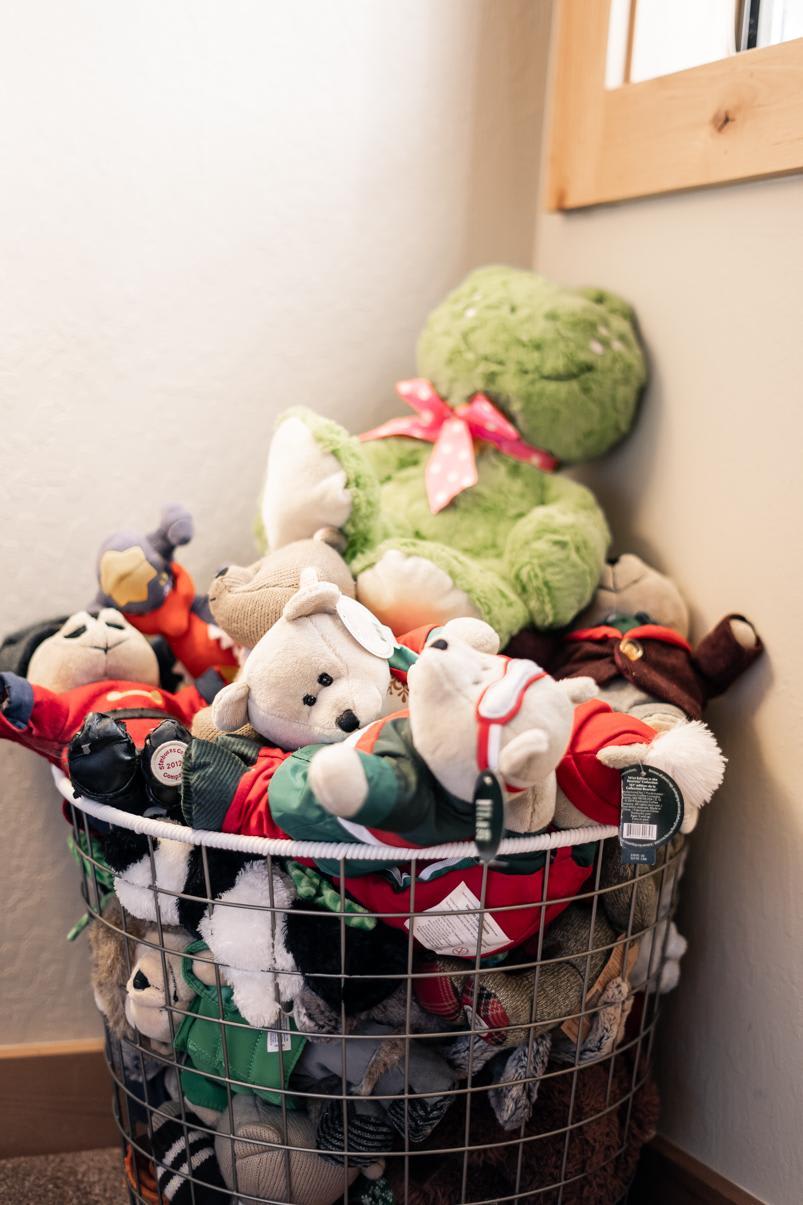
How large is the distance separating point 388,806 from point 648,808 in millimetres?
195

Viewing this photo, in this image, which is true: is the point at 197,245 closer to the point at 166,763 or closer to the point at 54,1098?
the point at 166,763

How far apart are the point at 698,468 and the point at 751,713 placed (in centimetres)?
23

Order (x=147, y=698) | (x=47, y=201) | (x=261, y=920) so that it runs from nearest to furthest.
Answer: (x=261, y=920) < (x=147, y=698) < (x=47, y=201)

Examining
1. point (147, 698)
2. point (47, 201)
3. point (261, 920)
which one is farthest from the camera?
point (47, 201)

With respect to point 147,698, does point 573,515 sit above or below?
above

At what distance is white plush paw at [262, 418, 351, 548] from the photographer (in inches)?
34.9

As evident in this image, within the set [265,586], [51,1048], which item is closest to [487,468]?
[265,586]

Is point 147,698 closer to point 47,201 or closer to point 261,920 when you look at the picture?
point 261,920

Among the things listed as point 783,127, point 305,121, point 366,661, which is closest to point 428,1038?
point 366,661

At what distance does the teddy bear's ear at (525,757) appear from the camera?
63 centimetres

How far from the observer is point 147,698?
89 centimetres

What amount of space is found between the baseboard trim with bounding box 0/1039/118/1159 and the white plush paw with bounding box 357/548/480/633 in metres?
0.62

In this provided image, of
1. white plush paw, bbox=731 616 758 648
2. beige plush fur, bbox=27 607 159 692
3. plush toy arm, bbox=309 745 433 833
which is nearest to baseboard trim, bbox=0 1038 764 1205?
beige plush fur, bbox=27 607 159 692

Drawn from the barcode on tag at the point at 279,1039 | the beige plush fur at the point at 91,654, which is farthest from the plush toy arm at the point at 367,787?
the beige plush fur at the point at 91,654
